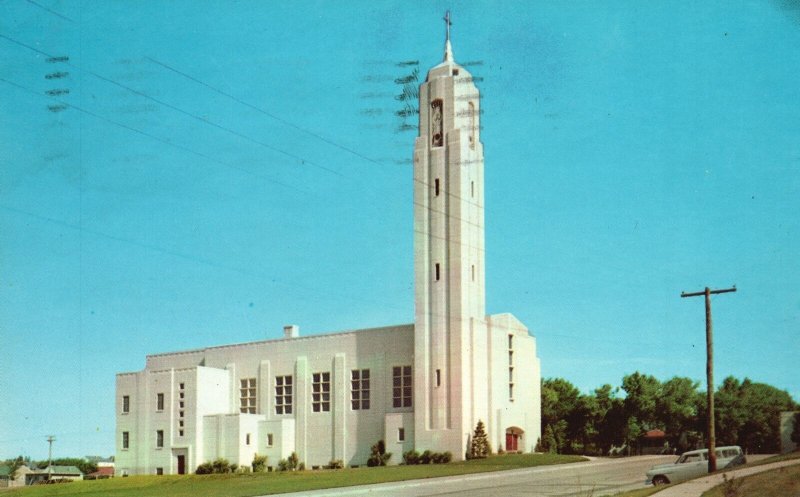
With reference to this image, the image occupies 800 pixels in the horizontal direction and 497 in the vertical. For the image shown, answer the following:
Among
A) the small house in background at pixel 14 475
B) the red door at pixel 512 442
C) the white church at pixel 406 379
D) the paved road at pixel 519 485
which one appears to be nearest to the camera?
the paved road at pixel 519 485

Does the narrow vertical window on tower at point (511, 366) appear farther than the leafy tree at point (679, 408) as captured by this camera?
No

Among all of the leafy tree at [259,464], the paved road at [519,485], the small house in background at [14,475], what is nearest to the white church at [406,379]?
the leafy tree at [259,464]

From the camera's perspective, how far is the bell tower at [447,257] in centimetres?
5294

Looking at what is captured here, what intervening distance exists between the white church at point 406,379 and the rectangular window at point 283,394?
0.08m

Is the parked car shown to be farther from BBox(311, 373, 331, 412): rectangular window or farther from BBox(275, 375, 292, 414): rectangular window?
BBox(275, 375, 292, 414): rectangular window

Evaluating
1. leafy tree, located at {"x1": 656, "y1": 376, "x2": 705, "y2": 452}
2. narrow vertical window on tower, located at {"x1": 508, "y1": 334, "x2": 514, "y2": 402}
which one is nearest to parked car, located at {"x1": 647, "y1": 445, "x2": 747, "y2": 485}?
narrow vertical window on tower, located at {"x1": 508, "y1": 334, "x2": 514, "y2": 402}

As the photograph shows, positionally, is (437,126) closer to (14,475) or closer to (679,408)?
(679,408)

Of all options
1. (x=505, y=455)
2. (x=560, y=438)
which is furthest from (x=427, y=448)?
(x=560, y=438)

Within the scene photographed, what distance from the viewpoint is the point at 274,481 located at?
135 ft

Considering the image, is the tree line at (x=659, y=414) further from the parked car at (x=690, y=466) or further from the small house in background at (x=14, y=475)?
the small house in background at (x=14, y=475)

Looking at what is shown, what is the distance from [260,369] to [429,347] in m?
15.6

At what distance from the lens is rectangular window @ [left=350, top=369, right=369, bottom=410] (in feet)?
191

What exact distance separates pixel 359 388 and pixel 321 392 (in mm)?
3334

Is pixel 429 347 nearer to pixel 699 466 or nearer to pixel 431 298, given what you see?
pixel 431 298
